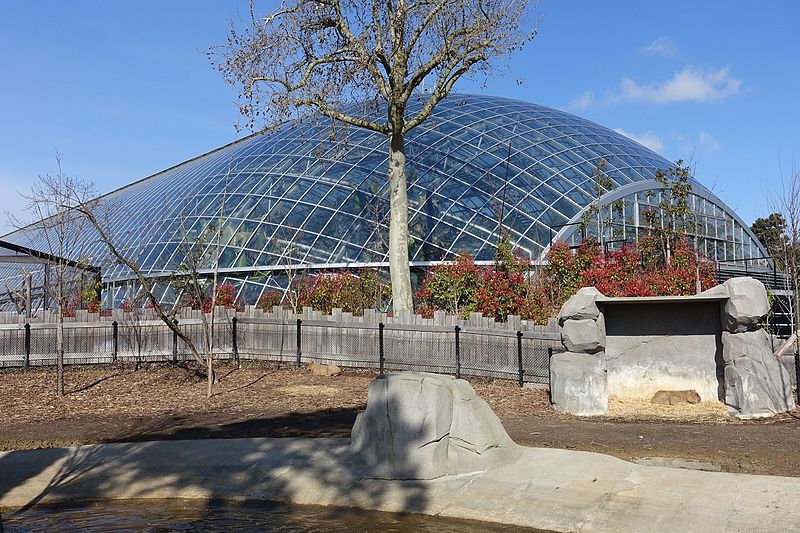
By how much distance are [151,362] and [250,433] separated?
9802 millimetres

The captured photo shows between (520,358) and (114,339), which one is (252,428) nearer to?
(520,358)

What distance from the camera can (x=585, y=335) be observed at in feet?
41.7

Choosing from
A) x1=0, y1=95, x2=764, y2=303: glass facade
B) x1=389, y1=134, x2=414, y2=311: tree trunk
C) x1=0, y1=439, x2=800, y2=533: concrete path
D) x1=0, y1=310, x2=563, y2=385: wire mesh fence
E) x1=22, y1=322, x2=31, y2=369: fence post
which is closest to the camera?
x1=0, y1=439, x2=800, y2=533: concrete path

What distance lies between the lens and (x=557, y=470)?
779 centimetres

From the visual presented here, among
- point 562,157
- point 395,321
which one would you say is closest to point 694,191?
point 562,157

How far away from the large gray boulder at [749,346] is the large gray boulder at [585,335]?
2013 mm

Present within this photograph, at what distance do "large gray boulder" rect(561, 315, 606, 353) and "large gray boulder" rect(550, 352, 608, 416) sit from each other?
14cm

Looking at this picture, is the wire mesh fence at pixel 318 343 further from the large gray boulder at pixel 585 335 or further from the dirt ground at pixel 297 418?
the large gray boulder at pixel 585 335

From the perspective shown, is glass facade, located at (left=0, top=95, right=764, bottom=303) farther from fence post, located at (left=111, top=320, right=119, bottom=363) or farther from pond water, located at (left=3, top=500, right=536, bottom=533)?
pond water, located at (left=3, top=500, right=536, bottom=533)

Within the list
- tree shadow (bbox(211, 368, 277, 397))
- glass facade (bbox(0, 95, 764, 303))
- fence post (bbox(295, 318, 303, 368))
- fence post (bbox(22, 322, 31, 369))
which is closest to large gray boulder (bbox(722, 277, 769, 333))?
tree shadow (bbox(211, 368, 277, 397))

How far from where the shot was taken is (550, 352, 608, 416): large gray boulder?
12656 mm

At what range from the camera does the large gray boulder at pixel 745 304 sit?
476 inches

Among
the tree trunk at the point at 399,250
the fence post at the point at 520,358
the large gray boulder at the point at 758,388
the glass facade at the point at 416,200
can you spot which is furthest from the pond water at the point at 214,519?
the glass facade at the point at 416,200

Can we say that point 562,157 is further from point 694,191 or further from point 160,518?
point 160,518
